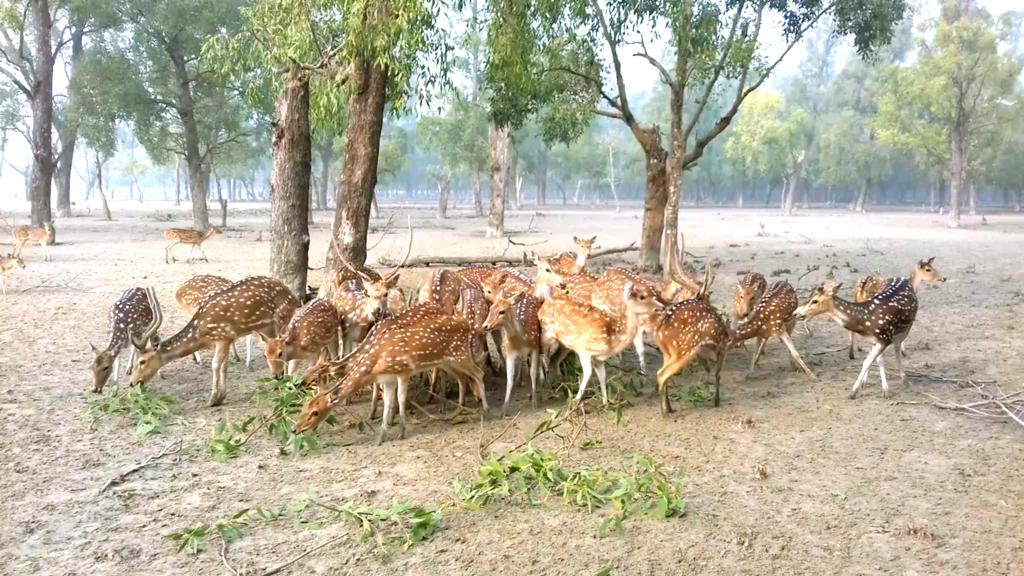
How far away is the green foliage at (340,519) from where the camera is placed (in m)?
4.05

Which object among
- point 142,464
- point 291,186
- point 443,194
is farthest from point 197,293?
point 443,194

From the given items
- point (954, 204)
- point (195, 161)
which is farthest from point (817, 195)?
point (195, 161)

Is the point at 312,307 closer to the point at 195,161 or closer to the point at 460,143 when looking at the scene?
the point at 195,161

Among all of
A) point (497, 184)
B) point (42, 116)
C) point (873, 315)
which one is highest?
point (42, 116)

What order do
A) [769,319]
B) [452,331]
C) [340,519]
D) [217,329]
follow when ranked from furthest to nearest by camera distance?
[769,319] < [217,329] < [452,331] < [340,519]

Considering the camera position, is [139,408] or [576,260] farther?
[576,260]

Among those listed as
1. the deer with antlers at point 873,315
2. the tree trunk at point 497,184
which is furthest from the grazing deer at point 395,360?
the tree trunk at point 497,184

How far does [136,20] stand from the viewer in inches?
967

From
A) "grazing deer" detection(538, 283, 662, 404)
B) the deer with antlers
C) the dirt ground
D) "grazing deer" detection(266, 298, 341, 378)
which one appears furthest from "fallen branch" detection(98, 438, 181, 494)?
the deer with antlers

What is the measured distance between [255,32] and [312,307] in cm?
450

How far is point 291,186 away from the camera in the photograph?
31.8 ft

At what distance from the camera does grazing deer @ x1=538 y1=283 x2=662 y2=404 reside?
19.4ft

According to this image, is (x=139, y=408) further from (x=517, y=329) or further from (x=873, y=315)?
(x=873, y=315)

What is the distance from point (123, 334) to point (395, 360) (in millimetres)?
2786
